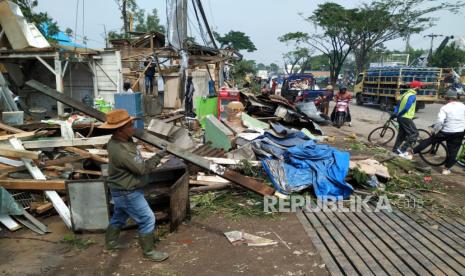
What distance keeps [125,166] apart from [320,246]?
8.19 ft

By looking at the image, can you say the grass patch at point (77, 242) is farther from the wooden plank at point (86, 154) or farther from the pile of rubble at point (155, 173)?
the wooden plank at point (86, 154)

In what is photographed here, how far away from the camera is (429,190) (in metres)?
6.18

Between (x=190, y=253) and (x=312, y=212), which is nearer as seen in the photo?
(x=190, y=253)

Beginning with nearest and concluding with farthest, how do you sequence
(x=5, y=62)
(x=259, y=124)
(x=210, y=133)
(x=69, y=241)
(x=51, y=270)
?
(x=51, y=270) → (x=69, y=241) → (x=210, y=133) → (x=259, y=124) → (x=5, y=62)

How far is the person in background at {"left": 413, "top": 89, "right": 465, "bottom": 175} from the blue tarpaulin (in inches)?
111

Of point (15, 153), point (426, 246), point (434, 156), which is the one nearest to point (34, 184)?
point (15, 153)

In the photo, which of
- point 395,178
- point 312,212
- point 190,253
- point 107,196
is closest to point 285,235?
point 312,212

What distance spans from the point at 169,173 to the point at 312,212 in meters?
2.28

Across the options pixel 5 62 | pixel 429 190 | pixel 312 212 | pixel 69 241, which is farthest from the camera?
pixel 5 62

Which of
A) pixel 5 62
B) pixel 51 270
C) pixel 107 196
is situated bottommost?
pixel 51 270

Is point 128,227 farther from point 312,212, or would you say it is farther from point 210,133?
point 210,133

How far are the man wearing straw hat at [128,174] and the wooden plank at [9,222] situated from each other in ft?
5.69

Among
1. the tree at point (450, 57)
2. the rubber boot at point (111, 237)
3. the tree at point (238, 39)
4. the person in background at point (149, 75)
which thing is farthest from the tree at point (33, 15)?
the tree at point (238, 39)

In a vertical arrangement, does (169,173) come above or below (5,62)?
below
